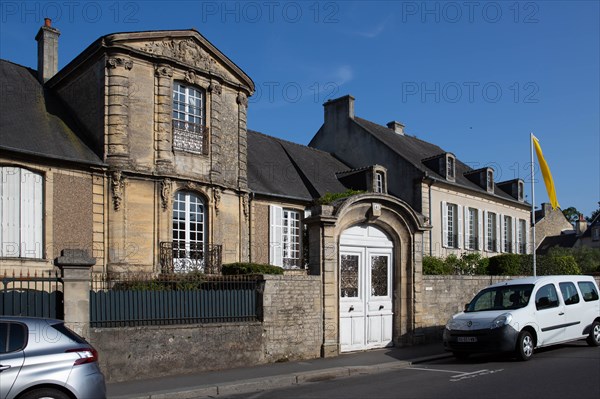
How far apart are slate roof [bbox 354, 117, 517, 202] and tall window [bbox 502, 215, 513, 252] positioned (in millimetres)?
1307

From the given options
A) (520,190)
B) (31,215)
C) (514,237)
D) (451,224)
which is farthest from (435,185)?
(31,215)

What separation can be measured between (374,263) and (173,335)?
5673mm

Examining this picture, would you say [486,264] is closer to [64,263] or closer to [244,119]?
[244,119]

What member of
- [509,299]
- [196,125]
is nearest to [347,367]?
[509,299]

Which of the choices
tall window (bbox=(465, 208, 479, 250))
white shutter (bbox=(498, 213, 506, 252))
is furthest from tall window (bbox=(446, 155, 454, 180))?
white shutter (bbox=(498, 213, 506, 252))

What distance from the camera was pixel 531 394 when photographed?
8.55 m

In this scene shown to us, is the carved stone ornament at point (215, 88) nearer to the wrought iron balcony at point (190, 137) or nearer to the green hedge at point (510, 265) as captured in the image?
the wrought iron balcony at point (190, 137)

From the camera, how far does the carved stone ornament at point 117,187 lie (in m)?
17.1

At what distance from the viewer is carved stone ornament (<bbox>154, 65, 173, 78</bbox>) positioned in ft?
59.3

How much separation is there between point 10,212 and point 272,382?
9.20m

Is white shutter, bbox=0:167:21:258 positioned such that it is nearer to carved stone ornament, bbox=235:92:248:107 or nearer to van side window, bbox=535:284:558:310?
carved stone ornament, bbox=235:92:248:107

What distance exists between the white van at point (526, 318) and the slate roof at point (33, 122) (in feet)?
35.4

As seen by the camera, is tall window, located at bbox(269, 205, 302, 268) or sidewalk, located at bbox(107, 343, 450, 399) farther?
tall window, located at bbox(269, 205, 302, 268)

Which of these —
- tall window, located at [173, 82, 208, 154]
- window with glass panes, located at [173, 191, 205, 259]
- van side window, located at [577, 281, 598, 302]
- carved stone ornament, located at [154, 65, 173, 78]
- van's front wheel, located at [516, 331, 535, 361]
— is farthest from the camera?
tall window, located at [173, 82, 208, 154]
